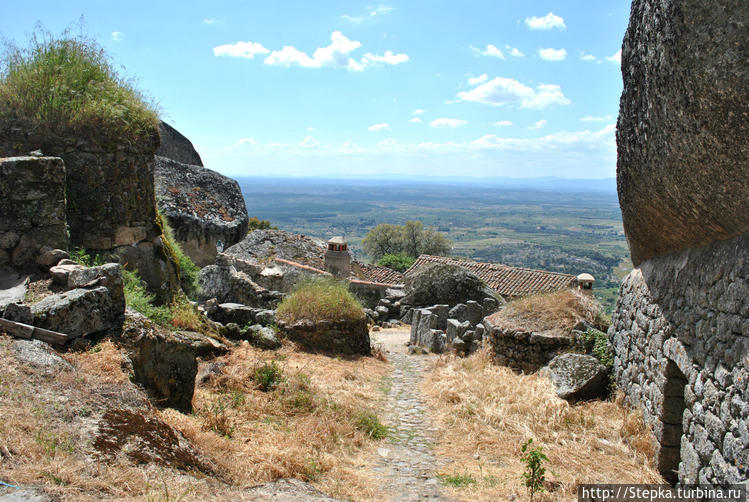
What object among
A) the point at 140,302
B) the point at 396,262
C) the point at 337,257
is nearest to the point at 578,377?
the point at 140,302

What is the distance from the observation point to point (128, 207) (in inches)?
323

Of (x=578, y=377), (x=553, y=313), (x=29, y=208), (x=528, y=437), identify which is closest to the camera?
(x=528, y=437)

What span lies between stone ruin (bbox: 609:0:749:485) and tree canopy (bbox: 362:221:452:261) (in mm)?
52905

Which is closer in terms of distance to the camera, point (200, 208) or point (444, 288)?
point (200, 208)

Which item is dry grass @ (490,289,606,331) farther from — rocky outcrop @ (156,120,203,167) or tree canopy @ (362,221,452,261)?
tree canopy @ (362,221,452,261)

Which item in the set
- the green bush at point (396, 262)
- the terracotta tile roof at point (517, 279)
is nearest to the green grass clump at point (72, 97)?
the terracotta tile roof at point (517, 279)

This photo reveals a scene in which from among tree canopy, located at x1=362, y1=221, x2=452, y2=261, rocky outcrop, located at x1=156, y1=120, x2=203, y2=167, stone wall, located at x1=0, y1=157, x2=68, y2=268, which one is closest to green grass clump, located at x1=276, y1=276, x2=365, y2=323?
stone wall, located at x1=0, y1=157, x2=68, y2=268

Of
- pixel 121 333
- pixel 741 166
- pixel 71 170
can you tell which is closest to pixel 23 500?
pixel 121 333

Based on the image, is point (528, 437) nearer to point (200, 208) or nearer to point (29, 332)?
point (29, 332)

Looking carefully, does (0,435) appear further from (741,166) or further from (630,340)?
(630,340)

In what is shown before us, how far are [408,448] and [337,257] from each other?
12982mm

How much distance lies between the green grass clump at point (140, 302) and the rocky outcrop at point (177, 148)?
1376cm

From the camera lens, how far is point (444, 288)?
17.6 meters

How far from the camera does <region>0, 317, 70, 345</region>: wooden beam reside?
14.8 feet
